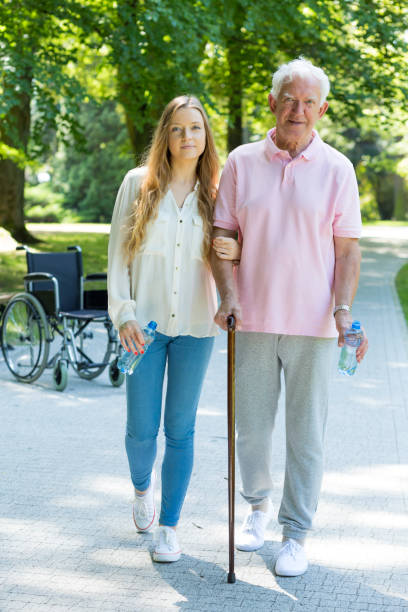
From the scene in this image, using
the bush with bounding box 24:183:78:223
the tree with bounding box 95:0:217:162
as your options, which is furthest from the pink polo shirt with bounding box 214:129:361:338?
the bush with bounding box 24:183:78:223

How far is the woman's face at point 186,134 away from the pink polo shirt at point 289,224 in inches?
6.3

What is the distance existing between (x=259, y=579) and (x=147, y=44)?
33.7 feet

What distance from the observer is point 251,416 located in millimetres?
3867

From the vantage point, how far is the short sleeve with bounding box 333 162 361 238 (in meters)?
3.60

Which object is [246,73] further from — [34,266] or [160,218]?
[160,218]

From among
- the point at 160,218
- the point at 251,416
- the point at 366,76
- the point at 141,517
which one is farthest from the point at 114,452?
the point at 366,76

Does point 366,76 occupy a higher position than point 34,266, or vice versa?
point 366,76

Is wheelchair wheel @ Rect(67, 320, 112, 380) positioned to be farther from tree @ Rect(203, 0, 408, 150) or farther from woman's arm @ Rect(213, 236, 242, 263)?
tree @ Rect(203, 0, 408, 150)

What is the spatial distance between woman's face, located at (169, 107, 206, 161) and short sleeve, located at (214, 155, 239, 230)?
15 centimetres

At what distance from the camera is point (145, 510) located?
414 cm

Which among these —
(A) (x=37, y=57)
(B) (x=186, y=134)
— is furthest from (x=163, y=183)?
(A) (x=37, y=57)

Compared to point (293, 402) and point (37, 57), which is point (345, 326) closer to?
point (293, 402)

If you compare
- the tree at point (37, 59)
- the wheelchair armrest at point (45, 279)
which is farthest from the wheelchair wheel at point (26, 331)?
the tree at point (37, 59)

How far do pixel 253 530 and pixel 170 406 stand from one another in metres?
0.72
